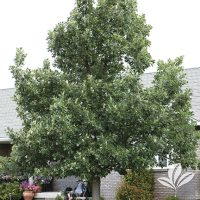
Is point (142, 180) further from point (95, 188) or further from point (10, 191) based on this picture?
point (95, 188)

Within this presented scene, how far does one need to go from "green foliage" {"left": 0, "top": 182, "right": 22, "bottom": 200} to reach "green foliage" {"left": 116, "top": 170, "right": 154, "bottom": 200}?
506cm

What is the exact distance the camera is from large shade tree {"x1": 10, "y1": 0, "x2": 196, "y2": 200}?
14102 millimetres

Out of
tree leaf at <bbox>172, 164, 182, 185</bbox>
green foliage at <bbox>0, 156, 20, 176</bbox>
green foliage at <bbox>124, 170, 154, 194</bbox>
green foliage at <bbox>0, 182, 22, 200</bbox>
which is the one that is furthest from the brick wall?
green foliage at <bbox>0, 156, 20, 176</bbox>

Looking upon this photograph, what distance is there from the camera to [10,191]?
2477cm

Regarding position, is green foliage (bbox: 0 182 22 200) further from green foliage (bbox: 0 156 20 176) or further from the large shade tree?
the large shade tree

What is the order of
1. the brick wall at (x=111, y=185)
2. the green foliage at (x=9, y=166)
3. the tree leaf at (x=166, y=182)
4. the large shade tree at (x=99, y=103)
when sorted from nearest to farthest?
the large shade tree at (x=99, y=103) < the green foliage at (x=9, y=166) < the tree leaf at (x=166, y=182) < the brick wall at (x=111, y=185)

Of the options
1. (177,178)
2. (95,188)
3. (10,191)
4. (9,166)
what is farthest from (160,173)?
(9,166)

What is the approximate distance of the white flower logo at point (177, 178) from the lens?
814 inches

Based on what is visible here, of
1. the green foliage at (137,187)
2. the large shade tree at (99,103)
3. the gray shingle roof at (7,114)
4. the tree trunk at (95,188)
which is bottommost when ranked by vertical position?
the tree trunk at (95,188)

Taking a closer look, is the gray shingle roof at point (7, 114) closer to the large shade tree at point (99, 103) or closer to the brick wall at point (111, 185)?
the brick wall at point (111, 185)

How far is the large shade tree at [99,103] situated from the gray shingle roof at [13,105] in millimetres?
6847

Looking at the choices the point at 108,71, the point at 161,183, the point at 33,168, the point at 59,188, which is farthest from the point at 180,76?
the point at 59,188

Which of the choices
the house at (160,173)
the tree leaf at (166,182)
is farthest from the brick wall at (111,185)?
the tree leaf at (166,182)

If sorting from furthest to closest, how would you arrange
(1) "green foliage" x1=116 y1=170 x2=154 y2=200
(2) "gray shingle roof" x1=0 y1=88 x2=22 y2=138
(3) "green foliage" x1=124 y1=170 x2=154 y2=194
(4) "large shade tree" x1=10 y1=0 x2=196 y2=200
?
(2) "gray shingle roof" x1=0 y1=88 x2=22 y2=138 → (3) "green foliage" x1=124 y1=170 x2=154 y2=194 → (1) "green foliage" x1=116 y1=170 x2=154 y2=200 → (4) "large shade tree" x1=10 y1=0 x2=196 y2=200
